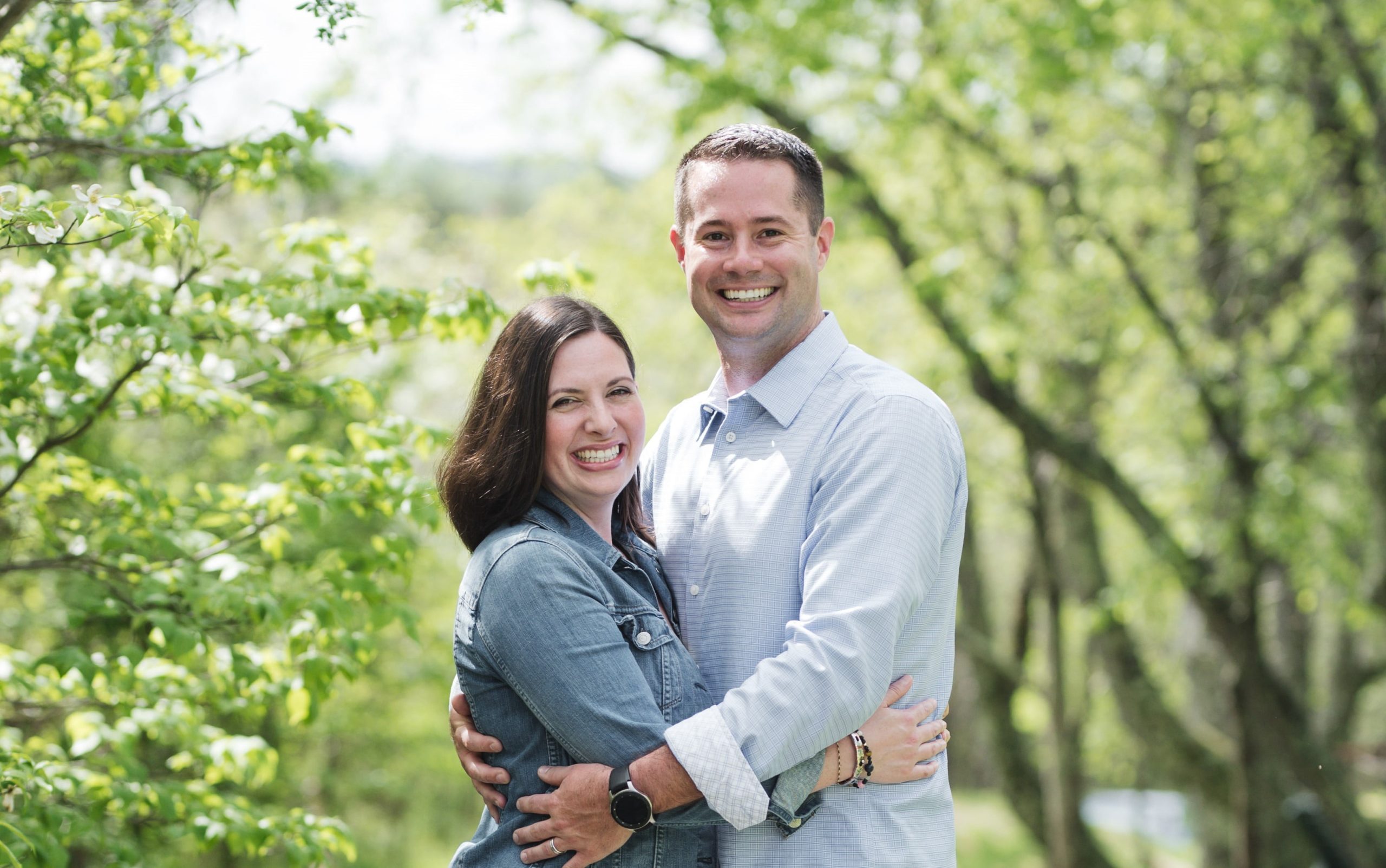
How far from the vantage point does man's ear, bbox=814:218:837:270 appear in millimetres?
3201

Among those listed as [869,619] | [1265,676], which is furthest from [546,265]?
[1265,676]

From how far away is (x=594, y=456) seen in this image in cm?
279

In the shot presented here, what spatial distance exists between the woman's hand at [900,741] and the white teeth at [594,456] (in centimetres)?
83

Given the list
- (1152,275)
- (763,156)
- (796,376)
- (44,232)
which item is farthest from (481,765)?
(1152,275)

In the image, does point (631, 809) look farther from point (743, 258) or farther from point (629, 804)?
point (743, 258)

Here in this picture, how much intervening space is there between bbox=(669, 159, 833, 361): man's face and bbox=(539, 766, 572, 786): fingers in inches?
45.3

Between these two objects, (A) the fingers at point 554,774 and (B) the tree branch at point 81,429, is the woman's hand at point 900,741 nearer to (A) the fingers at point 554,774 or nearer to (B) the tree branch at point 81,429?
(A) the fingers at point 554,774

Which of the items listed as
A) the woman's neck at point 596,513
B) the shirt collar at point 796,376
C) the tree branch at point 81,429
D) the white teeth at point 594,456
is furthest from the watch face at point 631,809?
the tree branch at point 81,429

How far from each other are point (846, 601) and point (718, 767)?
1.40 ft

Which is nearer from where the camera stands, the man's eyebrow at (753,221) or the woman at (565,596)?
the woman at (565,596)

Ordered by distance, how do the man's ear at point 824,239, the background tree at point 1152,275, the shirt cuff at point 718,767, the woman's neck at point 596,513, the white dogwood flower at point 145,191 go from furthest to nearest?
1. the background tree at point 1152,275
2. the man's ear at point 824,239
3. the white dogwood flower at point 145,191
4. the woman's neck at point 596,513
5. the shirt cuff at point 718,767

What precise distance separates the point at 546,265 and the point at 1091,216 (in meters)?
6.75

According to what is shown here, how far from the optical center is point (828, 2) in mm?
8055

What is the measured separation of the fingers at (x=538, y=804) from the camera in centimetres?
248
